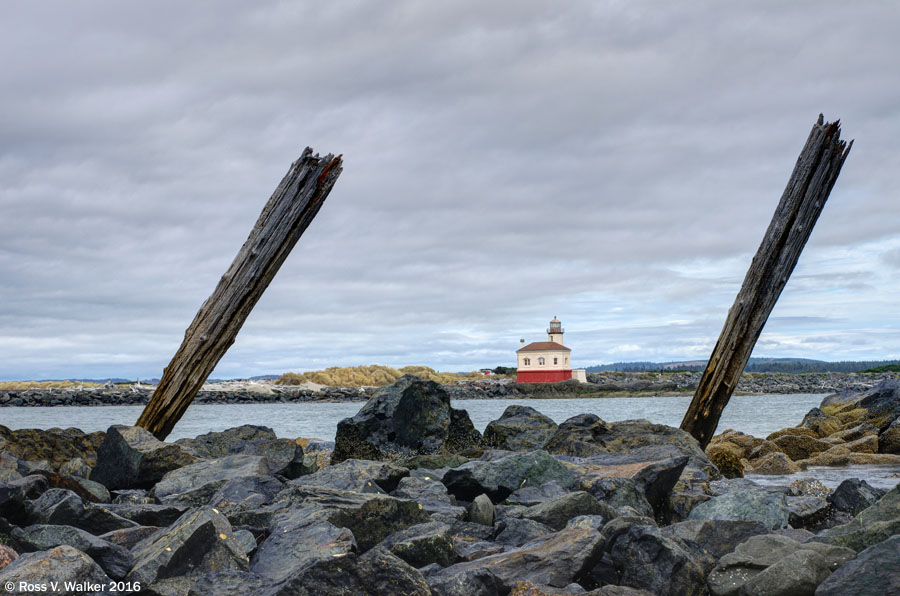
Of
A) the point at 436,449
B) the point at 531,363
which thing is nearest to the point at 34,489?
the point at 436,449

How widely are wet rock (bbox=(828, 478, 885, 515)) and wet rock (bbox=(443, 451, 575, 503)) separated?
2625 millimetres

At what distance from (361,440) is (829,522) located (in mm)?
5678

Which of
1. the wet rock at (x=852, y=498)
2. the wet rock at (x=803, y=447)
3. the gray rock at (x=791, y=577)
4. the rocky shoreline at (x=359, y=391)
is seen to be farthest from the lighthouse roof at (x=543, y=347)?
the gray rock at (x=791, y=577)

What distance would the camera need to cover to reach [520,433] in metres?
10.3

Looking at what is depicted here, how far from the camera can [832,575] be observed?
12.9ft

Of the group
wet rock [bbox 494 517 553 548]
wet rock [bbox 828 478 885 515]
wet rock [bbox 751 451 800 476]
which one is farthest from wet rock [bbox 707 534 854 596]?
wet rock [bbox 751 451 800 476]

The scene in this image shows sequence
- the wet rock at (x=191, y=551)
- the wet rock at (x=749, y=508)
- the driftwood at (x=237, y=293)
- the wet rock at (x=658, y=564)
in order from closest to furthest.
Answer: the wet rock at (x=191, y=551) < the wet rock at (x=658, y=564) < the wet rock at (x=749, y=508) < the driftwood at (x=237, y=293)

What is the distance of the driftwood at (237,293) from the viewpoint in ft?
29.1

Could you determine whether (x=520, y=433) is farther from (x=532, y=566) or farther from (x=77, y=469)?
(x=532, y=566)

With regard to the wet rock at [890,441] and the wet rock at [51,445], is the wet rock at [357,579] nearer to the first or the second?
the wet rock at [51,445]

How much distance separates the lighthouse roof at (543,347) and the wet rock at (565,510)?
73.7 m

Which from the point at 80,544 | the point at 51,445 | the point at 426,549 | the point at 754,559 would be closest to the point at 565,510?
the point at 426,549

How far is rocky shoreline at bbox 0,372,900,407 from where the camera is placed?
6606 cm

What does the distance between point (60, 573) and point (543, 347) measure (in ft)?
253
